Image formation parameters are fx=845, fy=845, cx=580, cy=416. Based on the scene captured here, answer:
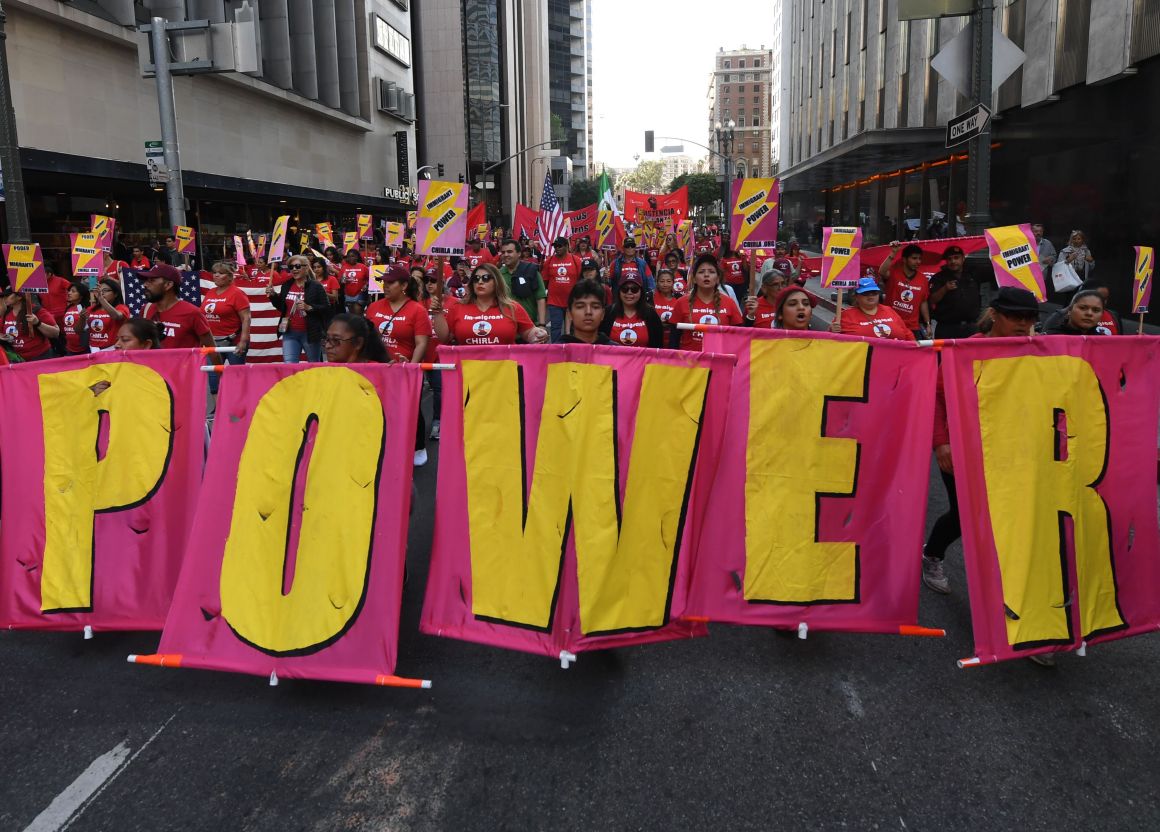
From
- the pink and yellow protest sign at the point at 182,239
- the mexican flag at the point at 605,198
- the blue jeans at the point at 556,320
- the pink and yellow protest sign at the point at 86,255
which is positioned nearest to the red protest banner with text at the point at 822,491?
the blue jeans at the point at 556,320

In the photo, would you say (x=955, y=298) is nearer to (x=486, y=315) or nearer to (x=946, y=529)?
(x=946, y=529)

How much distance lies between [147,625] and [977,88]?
963 centimetres

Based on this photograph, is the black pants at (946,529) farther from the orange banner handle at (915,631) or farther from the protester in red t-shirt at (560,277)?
the protester in red t-shirt at (560,277)

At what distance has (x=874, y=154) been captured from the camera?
30078mm

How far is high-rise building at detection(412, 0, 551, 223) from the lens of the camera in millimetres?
63469

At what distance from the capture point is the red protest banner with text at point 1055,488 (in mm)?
3744

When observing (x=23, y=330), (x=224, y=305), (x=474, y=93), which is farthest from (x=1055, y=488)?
(x=474, y=93)

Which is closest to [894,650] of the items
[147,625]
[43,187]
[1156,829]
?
[1156,829]

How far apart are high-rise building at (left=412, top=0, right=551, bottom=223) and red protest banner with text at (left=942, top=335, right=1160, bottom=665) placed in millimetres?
54952

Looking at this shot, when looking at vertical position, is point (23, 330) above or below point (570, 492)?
above

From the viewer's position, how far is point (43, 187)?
22016 mm

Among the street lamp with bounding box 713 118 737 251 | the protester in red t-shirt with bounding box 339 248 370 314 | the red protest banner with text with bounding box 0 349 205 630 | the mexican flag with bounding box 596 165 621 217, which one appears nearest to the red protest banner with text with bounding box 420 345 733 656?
the red protest banner with text with bounding box 0 349 205 630

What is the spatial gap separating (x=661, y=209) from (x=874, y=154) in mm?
11976

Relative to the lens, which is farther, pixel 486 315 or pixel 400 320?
pixel 400 320
